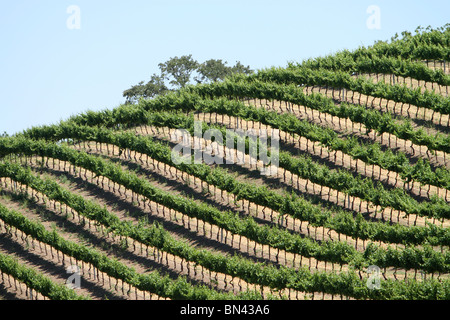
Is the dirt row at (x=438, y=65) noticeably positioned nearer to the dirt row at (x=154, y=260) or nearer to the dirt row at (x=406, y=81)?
the dirt row at (x=406, y=81)

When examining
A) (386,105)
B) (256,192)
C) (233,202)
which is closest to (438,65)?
(386,105)

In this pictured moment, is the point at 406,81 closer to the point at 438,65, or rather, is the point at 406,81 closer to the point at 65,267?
the point at 438,65

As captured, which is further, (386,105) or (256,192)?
(386,105)

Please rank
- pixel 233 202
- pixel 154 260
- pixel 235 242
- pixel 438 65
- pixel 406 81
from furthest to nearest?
pixel 438 65
pixel 406 81
pixel 233 202
pixel 235 242
pixel 154 260

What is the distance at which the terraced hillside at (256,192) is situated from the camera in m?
32.9

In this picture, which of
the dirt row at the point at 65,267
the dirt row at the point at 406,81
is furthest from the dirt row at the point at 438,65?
the dirt row at the point at 65,267

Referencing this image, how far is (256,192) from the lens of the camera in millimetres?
37625

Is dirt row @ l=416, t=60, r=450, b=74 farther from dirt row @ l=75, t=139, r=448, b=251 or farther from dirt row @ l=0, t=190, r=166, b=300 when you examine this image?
dirt row @ l=0, t=190, r=166, b=300

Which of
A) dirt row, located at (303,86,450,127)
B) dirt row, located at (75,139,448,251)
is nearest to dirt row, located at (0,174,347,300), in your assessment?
dirt row, located at (75,139,448,251)

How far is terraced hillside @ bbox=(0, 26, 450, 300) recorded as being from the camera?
32906 mm

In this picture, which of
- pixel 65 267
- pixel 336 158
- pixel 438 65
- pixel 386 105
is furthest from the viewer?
pixel 438 65

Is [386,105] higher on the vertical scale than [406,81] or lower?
lower
